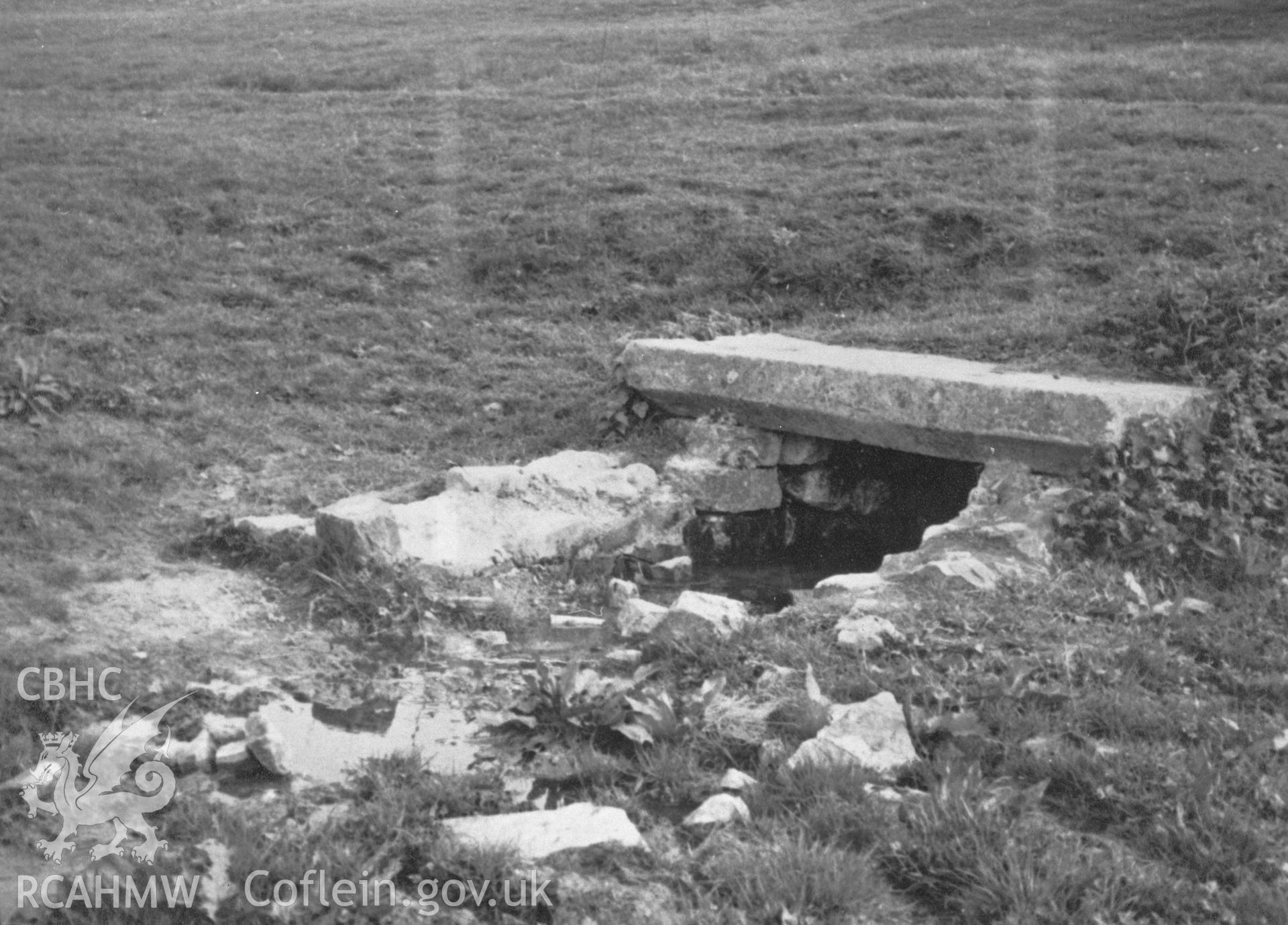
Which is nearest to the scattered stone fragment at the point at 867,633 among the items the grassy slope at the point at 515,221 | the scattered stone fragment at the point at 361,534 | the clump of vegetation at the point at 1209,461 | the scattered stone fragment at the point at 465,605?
the clump of vegetation at the point at 1209,461

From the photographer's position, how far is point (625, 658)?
516 centimetres

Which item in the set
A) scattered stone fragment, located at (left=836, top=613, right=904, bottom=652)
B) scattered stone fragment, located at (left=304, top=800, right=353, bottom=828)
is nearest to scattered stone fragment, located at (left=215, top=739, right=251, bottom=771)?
scattered stone fragment, located at (left=304, top=800, right=353, bottom=828)

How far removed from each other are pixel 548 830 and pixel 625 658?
141cm

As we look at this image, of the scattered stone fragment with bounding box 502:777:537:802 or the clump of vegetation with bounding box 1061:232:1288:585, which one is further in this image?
the clump of vegetation with bounding box 1061:232:1288:585

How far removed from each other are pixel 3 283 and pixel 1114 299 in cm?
706

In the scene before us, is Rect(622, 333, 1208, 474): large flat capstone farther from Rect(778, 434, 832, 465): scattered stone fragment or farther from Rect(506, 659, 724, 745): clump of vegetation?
Rect(506, 659, 724, 745): clump of vegetation

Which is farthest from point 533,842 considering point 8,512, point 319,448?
point 319,448

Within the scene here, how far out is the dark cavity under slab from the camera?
23.5ft

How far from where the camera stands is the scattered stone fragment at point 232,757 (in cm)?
426

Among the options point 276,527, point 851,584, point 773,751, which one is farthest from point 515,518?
point 773,751

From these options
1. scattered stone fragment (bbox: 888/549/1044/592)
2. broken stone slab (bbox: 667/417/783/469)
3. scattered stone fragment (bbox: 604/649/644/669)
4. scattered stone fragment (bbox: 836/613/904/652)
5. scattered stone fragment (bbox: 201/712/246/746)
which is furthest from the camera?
broken stone slab (bbox: 667/417/783/469)

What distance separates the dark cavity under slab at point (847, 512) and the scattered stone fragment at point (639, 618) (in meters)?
1.51

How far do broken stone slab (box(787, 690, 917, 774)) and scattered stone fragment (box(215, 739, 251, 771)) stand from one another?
1709 millimetres

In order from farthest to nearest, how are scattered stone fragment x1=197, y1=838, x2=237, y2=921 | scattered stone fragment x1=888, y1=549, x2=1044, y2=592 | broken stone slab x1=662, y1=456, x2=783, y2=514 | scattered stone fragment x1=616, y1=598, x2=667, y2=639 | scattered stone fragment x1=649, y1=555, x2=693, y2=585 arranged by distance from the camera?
broken stone slab x1=662, y1=456, x2=783, y2=514 → scattered stone fragment x1=649, y1=555, x2=693, y2=585 → scattered stone fragment x1=888, y1=549, x2=1044, y2=592 → scattered stone fragment x1=616, y1=598, x2=667, y2=639 → scattered stone fragment x1=197, y1=838, x2=237, y2=921
